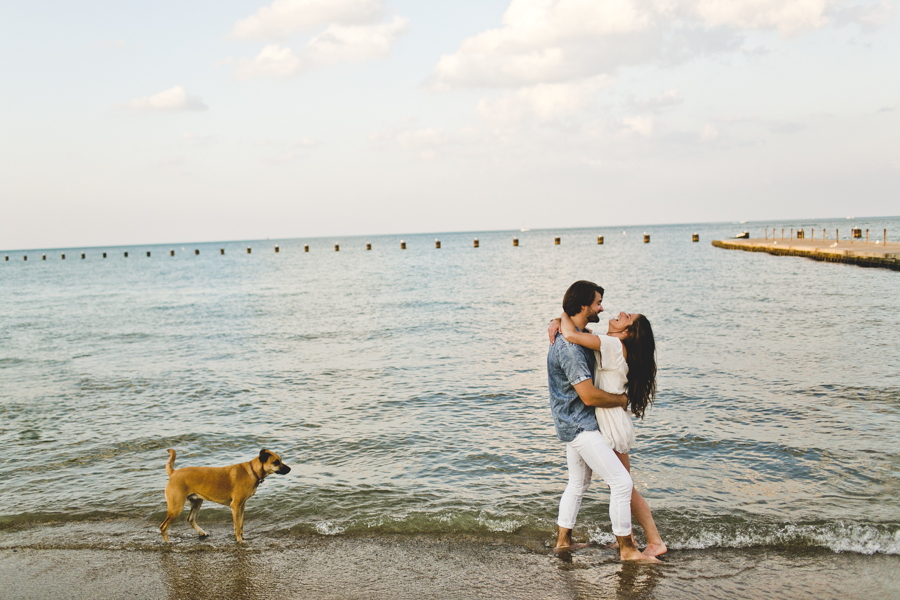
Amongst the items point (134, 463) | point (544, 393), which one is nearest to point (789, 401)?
point (544, 393)

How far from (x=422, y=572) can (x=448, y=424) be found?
416cm

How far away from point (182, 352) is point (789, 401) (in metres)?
13.4

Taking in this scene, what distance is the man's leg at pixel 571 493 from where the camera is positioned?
14.5 ft

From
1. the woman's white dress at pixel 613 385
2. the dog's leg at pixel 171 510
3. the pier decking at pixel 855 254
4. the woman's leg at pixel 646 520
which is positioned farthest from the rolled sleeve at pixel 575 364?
the pier decking at pixel 855 254

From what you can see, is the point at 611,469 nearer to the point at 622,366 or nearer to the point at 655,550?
the point at 622,366

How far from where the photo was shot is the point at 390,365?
1313 centimetres

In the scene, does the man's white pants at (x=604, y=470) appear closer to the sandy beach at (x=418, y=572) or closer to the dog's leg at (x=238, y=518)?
the sandy beach at (x=418, y=572)

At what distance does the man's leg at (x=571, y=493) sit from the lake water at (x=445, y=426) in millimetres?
360

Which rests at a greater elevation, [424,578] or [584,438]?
[584,438]

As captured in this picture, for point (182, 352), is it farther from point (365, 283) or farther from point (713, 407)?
point (365, 283)

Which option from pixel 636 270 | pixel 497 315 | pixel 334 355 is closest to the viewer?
pixel 334 355

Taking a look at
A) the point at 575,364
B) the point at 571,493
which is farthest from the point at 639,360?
the point at 571,493

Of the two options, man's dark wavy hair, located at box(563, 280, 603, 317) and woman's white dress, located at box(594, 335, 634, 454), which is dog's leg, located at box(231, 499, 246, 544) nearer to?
woman's white dress, located at box(594, 335, 634, 454)

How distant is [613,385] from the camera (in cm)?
420
